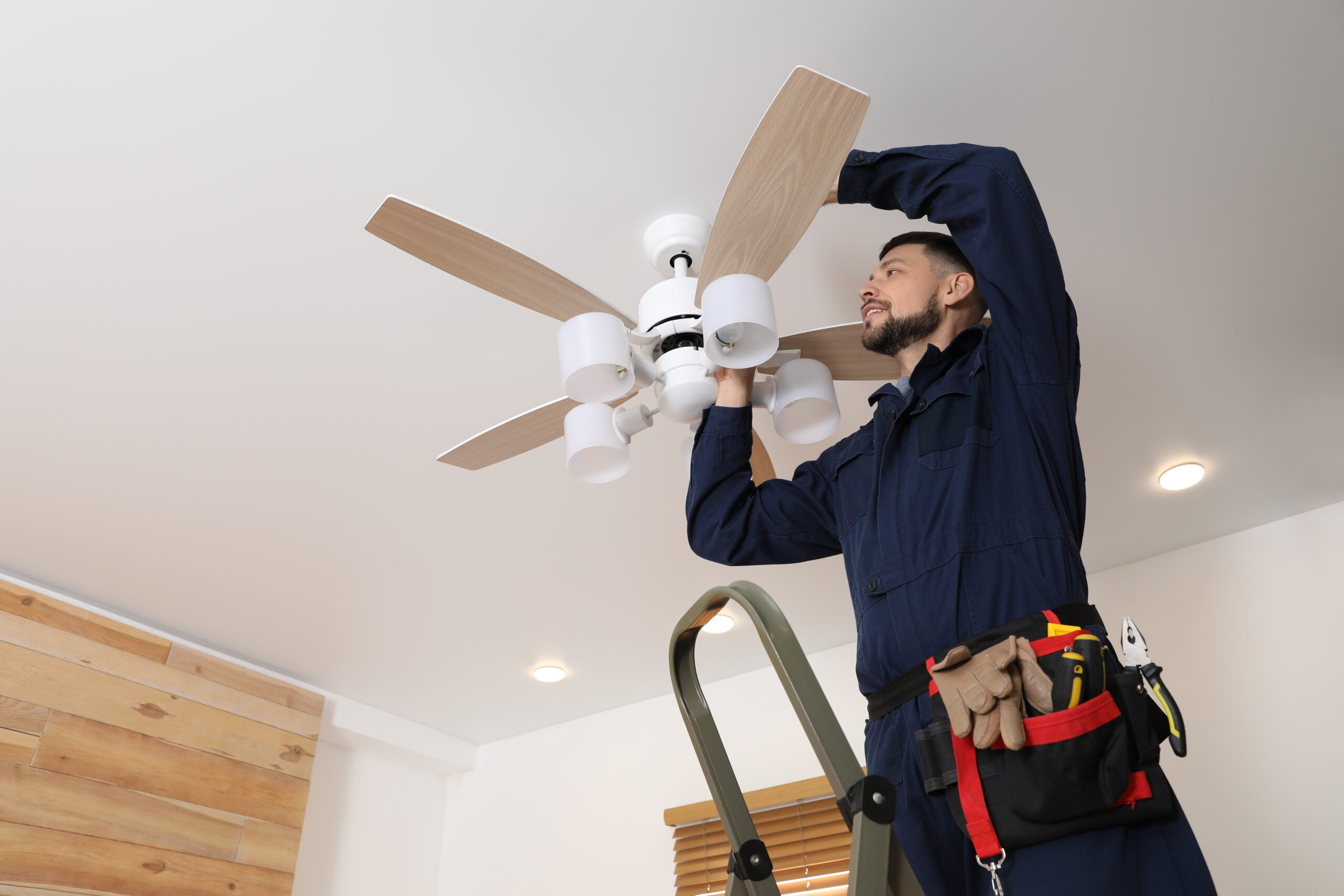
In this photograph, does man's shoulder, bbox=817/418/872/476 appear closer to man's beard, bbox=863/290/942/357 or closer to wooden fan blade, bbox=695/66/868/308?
man's beard, bbox=863/290/942/357

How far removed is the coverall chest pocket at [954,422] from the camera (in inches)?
48.0

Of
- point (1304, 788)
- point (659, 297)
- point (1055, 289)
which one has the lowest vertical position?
point (1304, 788)

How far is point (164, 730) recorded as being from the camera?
305cm

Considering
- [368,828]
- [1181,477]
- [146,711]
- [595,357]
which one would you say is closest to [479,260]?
[595,357]

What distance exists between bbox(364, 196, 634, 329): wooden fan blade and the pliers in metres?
0.89

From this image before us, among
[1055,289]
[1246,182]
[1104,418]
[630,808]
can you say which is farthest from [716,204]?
[630,808]

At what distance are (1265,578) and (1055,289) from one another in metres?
2.21

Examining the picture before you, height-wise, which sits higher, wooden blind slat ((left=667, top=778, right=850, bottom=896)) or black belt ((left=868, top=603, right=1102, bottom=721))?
wooden blind slat ((left=667, top=778, right=850, bottom=896))

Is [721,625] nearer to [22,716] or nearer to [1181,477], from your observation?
[1181,477]

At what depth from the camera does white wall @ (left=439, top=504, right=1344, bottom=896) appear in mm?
2697

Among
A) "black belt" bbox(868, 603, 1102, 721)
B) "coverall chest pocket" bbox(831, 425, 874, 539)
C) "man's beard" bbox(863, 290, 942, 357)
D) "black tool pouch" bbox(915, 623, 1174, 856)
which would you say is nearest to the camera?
"black tool pouch" bbox(915, 623, 1174, 856)

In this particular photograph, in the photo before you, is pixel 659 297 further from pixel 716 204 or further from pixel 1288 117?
pixel 1288 117

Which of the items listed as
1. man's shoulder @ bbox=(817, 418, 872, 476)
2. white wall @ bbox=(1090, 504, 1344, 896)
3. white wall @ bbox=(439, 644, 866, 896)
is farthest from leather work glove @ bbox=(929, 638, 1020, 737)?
Result: white wall @ bbox=(439, 644, 866, 896)

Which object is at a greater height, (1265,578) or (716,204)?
(716,204)
